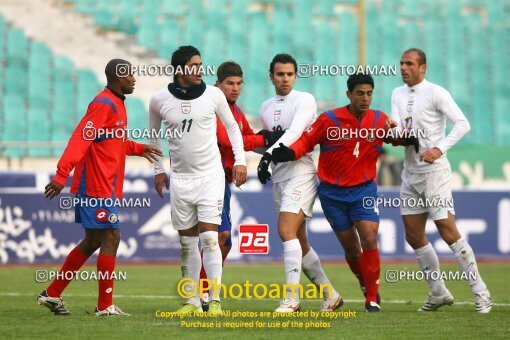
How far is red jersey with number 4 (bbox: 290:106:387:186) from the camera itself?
933 centimetres

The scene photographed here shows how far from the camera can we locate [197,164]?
8.67 m

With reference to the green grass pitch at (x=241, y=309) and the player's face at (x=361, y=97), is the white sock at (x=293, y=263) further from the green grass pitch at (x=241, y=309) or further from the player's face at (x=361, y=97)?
the player's face at (x=361, y=97)

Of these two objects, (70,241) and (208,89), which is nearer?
(208,89)

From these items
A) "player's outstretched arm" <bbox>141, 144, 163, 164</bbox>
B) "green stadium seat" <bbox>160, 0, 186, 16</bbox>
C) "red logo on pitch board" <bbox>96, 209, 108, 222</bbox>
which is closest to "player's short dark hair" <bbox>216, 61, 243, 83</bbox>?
"player's outstretched arm" <bbox>141, 144, 163, 164</bbox>

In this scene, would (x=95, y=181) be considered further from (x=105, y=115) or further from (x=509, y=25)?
(x=509, y=25)

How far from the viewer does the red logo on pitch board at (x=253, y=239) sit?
31.5 feet

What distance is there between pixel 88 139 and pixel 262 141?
1879mm

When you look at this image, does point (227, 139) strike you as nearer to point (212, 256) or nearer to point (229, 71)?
point (229, 71)

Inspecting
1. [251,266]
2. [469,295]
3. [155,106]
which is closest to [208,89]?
[155,106]

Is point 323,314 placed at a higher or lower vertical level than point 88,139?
lower

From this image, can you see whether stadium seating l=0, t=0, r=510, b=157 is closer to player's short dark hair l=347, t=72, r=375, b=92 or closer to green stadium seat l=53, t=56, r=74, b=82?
green stadium seat l=53, t=56, r=74, b=82

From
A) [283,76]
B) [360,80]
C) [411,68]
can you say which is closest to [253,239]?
[283,76]

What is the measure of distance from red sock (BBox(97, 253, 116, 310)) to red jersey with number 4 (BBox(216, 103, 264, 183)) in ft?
5.52

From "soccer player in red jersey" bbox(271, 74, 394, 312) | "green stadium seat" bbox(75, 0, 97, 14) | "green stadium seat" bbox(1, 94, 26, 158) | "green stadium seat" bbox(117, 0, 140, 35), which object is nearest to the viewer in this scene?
"soccer player in red jersey" bbox(271, 74, 394, 312)
